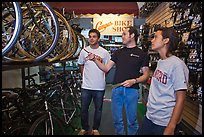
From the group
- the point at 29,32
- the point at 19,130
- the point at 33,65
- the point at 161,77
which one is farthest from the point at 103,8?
the point at 161,77

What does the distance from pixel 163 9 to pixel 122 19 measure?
10.5 ft

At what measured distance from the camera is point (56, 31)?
371 centimetres

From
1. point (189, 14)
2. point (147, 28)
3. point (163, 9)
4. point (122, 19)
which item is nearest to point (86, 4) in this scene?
point (122, 19)

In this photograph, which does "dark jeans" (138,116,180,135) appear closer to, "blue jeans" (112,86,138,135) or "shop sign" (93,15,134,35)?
"blue jeans" (112,86,138,135)

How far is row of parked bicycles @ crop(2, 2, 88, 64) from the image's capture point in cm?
250

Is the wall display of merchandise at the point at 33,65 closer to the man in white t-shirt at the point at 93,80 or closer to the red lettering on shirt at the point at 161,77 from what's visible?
the man in white t-shirt at the point at 93,80

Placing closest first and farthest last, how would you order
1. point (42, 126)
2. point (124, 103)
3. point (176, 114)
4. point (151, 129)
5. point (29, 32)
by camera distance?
1. point (176, 114)
2. point (151, 129)
3. point (42, 126)
4. point (124, 103)
5. point (29, 32)

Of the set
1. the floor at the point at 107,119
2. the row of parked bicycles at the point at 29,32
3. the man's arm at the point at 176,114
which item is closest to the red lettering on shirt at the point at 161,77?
the man's arm at the point at 176,114

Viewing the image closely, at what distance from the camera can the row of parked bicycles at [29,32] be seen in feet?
8.21

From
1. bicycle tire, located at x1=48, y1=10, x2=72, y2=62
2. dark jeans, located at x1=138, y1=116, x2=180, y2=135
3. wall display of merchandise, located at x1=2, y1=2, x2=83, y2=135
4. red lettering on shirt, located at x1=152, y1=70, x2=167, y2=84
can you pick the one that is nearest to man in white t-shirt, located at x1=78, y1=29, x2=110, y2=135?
Answer: wall display of merchandise, located at x1=2, y1=2, x2=83, y2=135

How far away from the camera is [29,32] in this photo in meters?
4.20

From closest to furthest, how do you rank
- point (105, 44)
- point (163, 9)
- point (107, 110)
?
1. point (163, 9)
2. point (107, 110)
3. point (105, 44)

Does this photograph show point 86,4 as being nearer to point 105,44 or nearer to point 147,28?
point 147,28

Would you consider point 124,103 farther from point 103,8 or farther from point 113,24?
point 113,24
